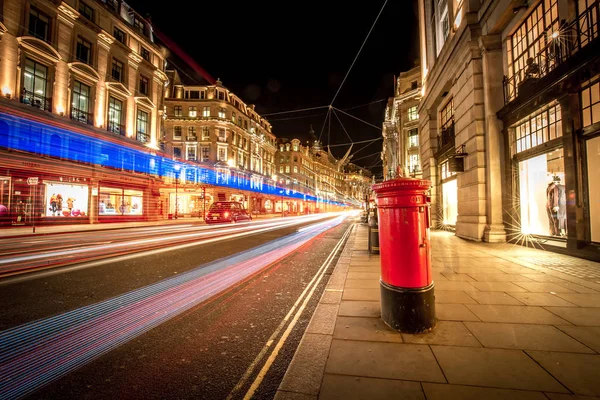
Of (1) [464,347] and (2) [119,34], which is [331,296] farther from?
(2) [119,34]

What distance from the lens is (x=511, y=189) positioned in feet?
32.7

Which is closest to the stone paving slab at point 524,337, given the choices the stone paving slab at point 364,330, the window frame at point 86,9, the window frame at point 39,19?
the stone paving slab at point 364,330

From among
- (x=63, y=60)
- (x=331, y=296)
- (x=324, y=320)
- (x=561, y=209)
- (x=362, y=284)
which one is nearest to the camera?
(x=324, y=320)

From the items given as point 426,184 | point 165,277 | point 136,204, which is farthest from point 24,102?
point 426,184

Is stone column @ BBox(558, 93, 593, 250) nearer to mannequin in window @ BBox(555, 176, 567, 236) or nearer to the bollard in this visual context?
mannequin in window @ BBox(555, 176, 567, 236)

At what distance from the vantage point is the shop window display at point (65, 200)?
2011cm

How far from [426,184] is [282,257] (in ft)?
19.2

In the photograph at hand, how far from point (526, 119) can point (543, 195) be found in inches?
99.0

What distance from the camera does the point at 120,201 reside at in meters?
25.4

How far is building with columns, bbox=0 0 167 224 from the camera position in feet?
59.1

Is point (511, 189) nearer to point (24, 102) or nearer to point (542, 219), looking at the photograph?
point (542, 219)

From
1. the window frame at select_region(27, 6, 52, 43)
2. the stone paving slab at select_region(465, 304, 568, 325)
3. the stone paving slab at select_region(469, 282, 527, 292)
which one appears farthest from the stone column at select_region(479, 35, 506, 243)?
the window frame at select_region(27, 6, 52, 43)

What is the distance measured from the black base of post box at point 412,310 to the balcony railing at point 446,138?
41.0ft

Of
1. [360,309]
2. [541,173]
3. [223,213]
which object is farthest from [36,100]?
[541,173]
